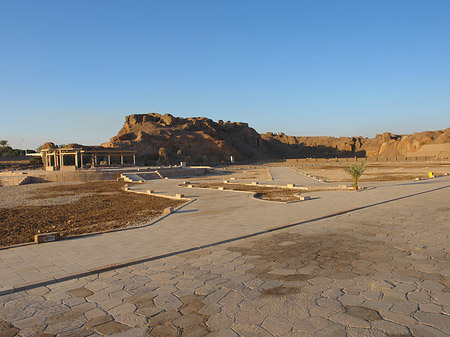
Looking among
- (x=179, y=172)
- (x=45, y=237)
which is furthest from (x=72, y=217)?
(x=179, y=172)

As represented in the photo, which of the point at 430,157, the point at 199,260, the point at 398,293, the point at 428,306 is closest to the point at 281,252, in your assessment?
the point at 199,260

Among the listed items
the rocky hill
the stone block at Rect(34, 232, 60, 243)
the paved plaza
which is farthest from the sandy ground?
the rocky hill

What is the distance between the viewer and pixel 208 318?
306 cm

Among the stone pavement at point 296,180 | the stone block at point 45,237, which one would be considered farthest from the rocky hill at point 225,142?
the stone block at point 45,237

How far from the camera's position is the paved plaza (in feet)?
9.65

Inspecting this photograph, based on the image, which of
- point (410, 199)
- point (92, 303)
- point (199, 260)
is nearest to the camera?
point (92, 303)

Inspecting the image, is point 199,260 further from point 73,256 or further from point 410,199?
point 410,199

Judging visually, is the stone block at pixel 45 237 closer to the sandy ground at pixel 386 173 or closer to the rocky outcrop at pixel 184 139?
the sandy ground at pixel 386 173

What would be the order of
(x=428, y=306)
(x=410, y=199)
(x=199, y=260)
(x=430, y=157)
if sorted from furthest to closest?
1. (x=430, y=157)
2. (x=410, y=199)
3. (x=199, y=260)
4. (x=428, y=306)

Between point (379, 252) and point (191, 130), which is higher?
point (191, 130)

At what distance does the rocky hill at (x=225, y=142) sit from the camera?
2537 inches

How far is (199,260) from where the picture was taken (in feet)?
16.0

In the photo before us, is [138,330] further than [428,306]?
No

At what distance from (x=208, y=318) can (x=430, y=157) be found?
71.0m
